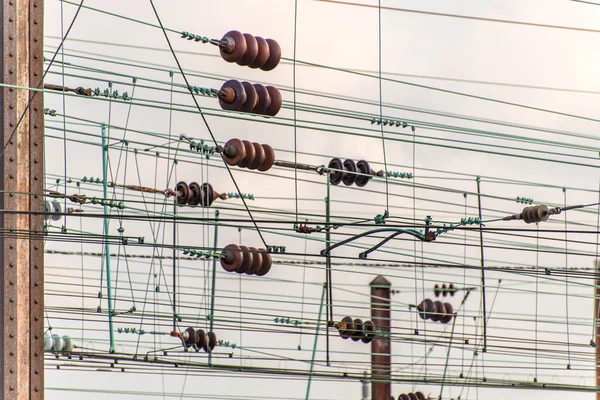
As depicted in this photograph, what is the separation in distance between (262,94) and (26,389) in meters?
3.65

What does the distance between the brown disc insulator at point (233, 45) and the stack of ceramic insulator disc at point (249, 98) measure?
0.26 m

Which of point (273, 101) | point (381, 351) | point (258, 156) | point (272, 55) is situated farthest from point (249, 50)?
point (381, 351)

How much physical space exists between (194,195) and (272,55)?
4278 millimetres

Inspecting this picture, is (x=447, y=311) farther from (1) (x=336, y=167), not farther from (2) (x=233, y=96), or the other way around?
(2) (x=233, y=96)

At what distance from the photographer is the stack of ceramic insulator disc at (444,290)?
1908 cm

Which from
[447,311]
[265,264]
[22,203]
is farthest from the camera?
[447,311]

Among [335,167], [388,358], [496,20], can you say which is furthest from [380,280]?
[496,20]

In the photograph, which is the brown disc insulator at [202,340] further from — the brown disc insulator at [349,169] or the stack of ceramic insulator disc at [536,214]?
the stack of ceramic insulator disc at [536,214]

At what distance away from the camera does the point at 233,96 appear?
10.3 meters

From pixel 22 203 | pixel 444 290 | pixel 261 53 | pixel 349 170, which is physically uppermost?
pixel 261 53

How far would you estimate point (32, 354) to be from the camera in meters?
8.57

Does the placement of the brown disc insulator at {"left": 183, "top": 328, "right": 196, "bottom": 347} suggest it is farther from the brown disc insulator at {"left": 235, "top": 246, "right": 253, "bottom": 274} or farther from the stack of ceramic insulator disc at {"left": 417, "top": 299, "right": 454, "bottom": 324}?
the stack of ceramic insulator disc at {"left": 417, "top": 299, "right": 454, "bottom": 324}

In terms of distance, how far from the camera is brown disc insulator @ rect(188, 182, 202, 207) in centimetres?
1432

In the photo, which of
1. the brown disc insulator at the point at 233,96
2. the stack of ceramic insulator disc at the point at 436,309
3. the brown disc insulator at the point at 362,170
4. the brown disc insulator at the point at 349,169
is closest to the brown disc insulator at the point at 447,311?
the stack of ceramic insulator disc at the point at 436,309
